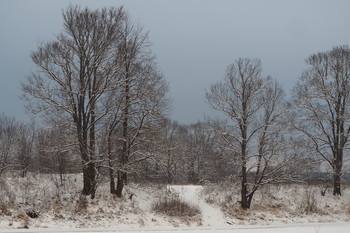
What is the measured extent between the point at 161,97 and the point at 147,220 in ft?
28.2

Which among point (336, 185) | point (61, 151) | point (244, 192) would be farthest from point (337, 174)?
point (61, 151)

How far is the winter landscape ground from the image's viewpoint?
1630cm

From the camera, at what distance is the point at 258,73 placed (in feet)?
81.8

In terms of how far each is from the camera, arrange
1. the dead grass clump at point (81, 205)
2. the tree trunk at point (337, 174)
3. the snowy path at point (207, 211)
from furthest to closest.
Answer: the tree trunk at point (337, 174)
the snowy path at point (207, 211)
the dead grass clump at point (81, 205)

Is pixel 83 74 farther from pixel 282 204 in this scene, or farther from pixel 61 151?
pixel 282 204

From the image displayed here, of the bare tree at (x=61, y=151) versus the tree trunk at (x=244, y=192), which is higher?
the bare tree at (x=61, y=151)

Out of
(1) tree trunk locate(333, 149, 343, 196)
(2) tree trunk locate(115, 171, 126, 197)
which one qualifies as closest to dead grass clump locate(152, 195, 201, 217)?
(2) tree trunk locate(115, 171, 126, 197)

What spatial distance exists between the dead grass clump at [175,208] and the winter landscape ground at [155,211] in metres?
0.20

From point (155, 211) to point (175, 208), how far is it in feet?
4.02

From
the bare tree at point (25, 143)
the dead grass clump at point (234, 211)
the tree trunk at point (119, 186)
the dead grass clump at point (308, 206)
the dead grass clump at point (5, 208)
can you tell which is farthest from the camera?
the bare tree at point (25, 143)

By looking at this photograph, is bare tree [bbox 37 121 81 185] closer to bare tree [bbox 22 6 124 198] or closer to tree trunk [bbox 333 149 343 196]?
bare tree [bbox 22 6 124 198]

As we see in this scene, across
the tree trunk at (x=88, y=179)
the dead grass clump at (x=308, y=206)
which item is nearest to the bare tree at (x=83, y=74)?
the tree trunk at (x=88, y=179)

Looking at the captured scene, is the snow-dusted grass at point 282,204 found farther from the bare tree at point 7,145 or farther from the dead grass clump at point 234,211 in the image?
the bare tree at point 7,145

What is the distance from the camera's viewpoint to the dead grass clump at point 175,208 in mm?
20375
